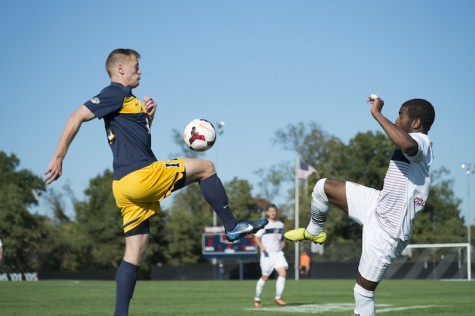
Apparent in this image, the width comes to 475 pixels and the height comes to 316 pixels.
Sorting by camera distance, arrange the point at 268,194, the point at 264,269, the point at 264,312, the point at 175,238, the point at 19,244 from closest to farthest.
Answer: the point at 264,312
the point at 264,269
the point at 19,244
the point at 175,238
the point at 268,194

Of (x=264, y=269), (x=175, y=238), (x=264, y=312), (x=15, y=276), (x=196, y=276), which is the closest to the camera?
(x=264, y=312)

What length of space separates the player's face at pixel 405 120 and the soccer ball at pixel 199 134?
79.4 inches

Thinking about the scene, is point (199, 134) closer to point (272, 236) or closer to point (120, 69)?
point (120, 69)

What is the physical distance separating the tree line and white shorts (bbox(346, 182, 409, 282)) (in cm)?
4369

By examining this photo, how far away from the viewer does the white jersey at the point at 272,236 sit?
1817cm

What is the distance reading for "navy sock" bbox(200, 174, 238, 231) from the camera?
23.0 feet

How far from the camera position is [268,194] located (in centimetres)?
6788

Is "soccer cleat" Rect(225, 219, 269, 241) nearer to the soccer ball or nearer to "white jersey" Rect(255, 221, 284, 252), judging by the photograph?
the soccer ball

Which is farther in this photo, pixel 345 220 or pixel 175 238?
pixel 345 220

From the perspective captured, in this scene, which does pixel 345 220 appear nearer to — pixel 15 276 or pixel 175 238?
pixel 175 238

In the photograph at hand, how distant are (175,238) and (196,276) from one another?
13648 millimetres

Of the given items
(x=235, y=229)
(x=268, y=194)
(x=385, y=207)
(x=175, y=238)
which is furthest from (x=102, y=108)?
(x=268, y=194)

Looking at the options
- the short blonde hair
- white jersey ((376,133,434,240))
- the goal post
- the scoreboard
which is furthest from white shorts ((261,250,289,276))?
the scoreboard

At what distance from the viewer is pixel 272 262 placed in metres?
17.9
